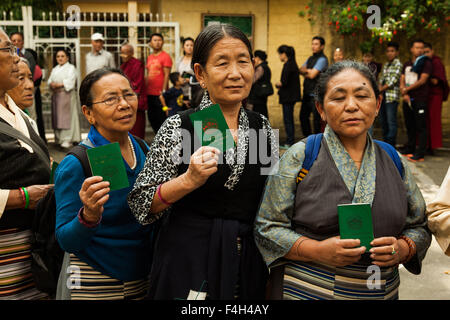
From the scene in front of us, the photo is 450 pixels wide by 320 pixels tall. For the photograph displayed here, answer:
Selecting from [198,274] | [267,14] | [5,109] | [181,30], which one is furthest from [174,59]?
[198,274]

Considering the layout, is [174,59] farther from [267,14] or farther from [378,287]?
[378,287]

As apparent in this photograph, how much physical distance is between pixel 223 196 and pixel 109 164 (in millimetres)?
459

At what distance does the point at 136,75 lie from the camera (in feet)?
27.0

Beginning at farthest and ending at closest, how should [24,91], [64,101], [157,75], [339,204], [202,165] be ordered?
[64,101], [157,75], [24,91], [339,204], [202,165]

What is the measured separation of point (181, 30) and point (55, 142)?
4.34m

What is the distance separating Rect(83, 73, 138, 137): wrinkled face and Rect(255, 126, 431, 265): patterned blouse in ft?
2.34

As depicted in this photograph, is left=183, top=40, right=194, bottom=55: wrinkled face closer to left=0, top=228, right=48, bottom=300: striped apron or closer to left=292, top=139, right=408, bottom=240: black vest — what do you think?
left=0, top=228, right=48, bottom=300: striped apron

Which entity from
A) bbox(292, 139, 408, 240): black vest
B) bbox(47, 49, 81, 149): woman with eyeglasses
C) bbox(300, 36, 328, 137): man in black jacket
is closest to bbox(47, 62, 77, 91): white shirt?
bbox(47, 49, 81, 149): woman with eyeglasses

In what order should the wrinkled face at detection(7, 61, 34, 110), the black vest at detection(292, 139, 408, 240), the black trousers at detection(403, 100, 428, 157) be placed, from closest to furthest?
the black vest at detection(292, 139, 408, 240) < the wrinkled face at detection(7, 61, 34, 110) < the black trousers at detection(403, 100, 428, 157)

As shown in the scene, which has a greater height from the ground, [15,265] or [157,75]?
[157,75]

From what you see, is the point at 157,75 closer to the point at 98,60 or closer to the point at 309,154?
the point at 98,60

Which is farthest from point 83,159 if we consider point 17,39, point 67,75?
point 67,75

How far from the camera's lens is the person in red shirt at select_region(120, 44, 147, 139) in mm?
8156

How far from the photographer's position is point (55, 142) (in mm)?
9453
